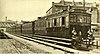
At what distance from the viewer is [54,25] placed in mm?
9492

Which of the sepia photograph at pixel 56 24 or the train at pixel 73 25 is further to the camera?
the train at pixel 73 25

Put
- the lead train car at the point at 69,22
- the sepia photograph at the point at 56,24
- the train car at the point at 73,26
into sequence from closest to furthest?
the sepia photograph at the point at 56,24 < the train car at the point at 73,26 < the lead train car at the point at 69,22

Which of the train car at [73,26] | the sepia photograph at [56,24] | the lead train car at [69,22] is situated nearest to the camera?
the sepia photograph at [56,24]

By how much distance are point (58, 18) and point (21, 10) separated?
337cm

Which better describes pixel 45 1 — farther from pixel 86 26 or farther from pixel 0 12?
pixel 86 26

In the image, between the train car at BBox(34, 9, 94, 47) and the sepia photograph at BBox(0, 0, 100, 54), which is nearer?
the sepia photograph at BBox(0, 0, 100, 54)

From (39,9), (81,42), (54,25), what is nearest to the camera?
(39,9)

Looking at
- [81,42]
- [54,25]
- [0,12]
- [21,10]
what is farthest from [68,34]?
[0,12]

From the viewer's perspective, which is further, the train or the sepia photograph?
the train

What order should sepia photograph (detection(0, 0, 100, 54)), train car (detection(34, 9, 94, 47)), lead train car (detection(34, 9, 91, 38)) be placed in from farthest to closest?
lead train car (detection(34, 9, 91, 38)), train car (detection(34, 9, 94, 47)), sepia photograph (detection(0, 0, 100, 54))

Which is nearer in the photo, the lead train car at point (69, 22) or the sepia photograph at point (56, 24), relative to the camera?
the sepia photograph at point (56, 24)

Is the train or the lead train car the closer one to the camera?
the train

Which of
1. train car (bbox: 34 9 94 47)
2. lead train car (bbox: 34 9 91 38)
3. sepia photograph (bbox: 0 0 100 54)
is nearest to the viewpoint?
sepia photograph (bbox: 0 0 100 54)

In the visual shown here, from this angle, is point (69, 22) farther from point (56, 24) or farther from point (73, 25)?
point (56, 24)
